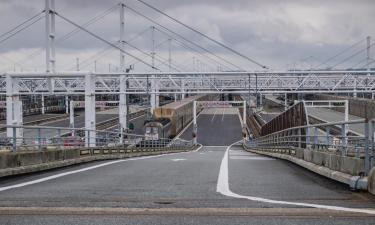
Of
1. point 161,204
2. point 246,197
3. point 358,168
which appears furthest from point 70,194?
point 358,168

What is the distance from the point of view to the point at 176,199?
9.70 meters

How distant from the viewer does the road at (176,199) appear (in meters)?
7.93

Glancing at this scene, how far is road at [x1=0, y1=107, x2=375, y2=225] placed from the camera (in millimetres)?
7926

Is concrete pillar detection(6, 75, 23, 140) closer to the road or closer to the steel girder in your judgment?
the steel girder

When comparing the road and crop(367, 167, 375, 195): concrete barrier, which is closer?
the road

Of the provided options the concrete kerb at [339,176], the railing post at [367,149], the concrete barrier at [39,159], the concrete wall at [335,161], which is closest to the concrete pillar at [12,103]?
the concrete barrier at [39,159]

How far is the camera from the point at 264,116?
11431cm

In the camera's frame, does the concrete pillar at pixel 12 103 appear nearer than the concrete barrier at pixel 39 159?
No

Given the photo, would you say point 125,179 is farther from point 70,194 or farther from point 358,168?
point 358,168

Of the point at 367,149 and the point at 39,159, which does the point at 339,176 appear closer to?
the point at 367,149

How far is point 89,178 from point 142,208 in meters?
5.48

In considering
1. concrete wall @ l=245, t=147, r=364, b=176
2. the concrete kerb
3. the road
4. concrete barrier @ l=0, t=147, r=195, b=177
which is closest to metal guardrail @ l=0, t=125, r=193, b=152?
concrete barrier @ l=0, t=147, r=195, b=177

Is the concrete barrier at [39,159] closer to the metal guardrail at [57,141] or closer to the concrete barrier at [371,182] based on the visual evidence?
the metal guardrail at [57,141]

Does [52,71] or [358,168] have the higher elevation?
[52,71]
